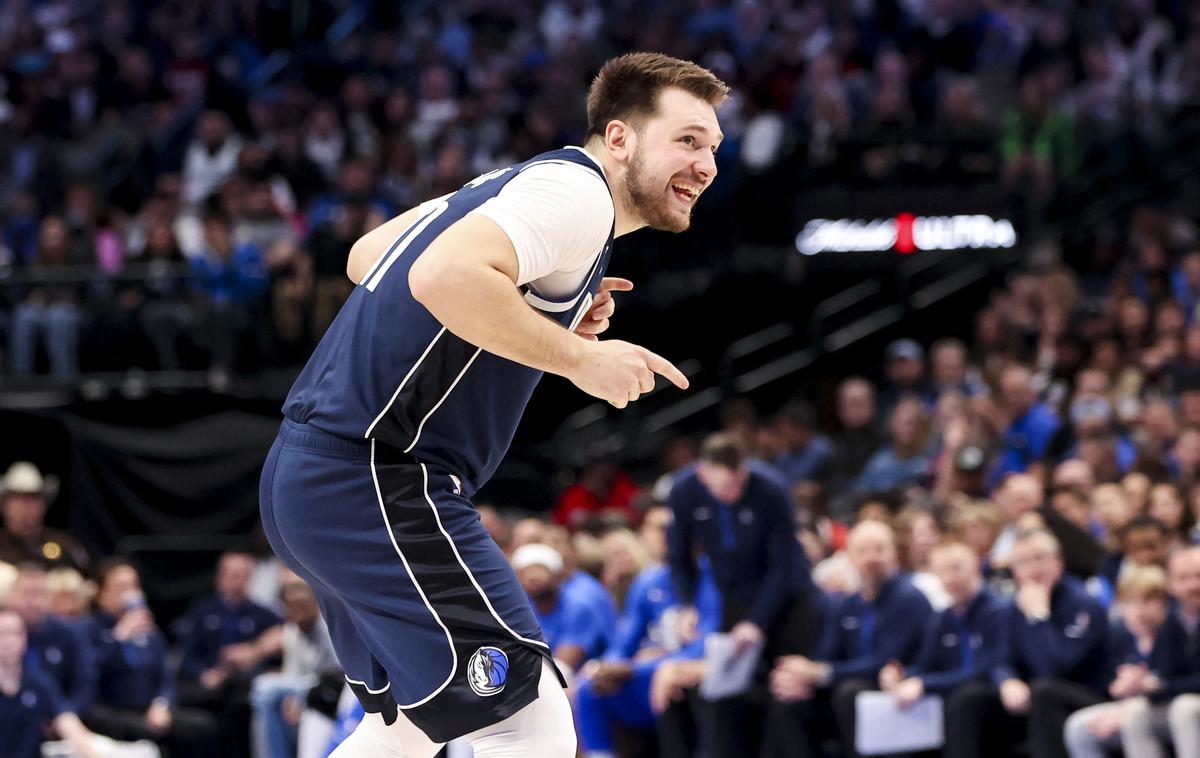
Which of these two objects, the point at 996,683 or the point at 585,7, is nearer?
the point at 996,683

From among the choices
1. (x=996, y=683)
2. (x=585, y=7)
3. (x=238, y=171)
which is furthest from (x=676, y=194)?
(x=585, y=7)

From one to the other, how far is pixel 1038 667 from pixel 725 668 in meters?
1.65

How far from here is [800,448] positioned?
13438 millimetres

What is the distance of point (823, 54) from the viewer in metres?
16.8

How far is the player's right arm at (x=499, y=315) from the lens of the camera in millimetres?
3768

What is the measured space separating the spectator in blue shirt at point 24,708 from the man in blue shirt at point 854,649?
383 centimetres

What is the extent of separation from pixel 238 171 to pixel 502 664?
43.4ft

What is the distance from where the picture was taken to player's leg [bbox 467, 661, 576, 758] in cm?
409

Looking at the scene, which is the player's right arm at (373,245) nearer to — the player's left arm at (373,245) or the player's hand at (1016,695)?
the player's left arm at (373,245)

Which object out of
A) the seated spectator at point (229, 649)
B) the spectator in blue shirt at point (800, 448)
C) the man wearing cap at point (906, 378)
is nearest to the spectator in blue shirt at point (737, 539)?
the seated spectator at point (229, 649)

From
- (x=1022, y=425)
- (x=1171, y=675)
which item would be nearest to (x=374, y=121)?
(x=1022, y=425)

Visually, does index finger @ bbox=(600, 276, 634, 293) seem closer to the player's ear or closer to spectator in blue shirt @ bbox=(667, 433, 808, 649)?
the player's ear

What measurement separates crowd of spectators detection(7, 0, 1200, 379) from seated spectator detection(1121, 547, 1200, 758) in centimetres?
801

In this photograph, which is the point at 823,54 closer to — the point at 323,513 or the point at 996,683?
the point at 996,683
